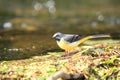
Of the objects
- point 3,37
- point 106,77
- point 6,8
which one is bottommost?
point 106,77

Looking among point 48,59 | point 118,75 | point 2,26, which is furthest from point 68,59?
point 2,26

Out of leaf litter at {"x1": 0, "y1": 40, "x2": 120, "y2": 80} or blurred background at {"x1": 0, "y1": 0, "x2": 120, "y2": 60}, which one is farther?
blurred background at {"x1": 0, "y1": 0, "x2": 120, "y2": 60}

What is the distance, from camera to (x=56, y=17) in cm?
1862

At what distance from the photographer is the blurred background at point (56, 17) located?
1512 cm

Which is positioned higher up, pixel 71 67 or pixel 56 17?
pixel 56 17

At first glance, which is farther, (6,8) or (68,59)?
(6,8)

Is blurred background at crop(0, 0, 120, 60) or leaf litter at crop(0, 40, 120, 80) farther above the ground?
blurred background at crop(0, 0, 120, 60)

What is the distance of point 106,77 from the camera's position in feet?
23.0

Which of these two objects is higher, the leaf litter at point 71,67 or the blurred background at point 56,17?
the blurred background at point 56,17

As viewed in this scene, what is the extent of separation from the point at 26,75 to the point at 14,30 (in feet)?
26.6

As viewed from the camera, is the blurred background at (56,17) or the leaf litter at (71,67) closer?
the leaf litter at (71,67)

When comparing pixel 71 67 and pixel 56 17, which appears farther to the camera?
pixel 56 17

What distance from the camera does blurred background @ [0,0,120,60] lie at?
15125 millimetres

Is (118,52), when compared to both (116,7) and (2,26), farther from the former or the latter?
(116,7)
